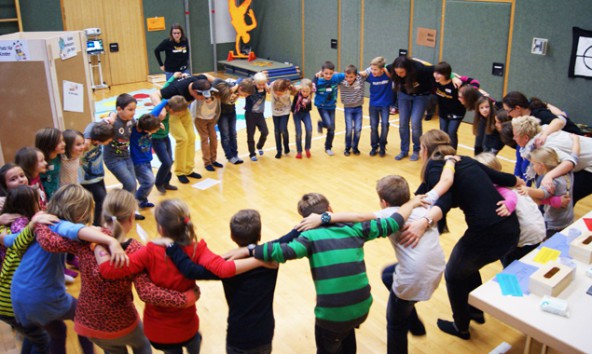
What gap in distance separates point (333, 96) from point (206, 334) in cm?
400

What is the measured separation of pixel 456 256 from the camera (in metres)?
3.28

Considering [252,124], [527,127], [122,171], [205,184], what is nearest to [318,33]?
[252,124]

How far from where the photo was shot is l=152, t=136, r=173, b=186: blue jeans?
5707mm

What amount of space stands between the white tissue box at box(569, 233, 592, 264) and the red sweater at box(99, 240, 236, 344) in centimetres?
198

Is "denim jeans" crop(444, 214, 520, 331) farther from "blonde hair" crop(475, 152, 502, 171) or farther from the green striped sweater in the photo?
the green striped sweater

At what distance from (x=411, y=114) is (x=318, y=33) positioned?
4745 millimetres

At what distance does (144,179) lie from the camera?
5426 mm

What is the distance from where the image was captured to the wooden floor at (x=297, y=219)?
3514mm

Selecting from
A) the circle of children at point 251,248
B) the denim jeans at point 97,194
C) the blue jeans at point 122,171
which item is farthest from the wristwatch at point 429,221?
the blue jeans at point 122,171

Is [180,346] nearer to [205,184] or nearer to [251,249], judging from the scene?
[251,249]

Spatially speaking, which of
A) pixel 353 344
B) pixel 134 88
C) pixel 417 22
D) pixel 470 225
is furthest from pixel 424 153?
pixel 134 88

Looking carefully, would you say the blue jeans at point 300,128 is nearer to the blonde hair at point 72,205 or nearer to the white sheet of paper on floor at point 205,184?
the white sheet of paper on floor at point 205,184

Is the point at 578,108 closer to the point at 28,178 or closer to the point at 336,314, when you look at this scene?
the point at 336,314

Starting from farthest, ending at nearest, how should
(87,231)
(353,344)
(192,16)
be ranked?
1. (192,16)
2. (353,344)
3. (87,231)
